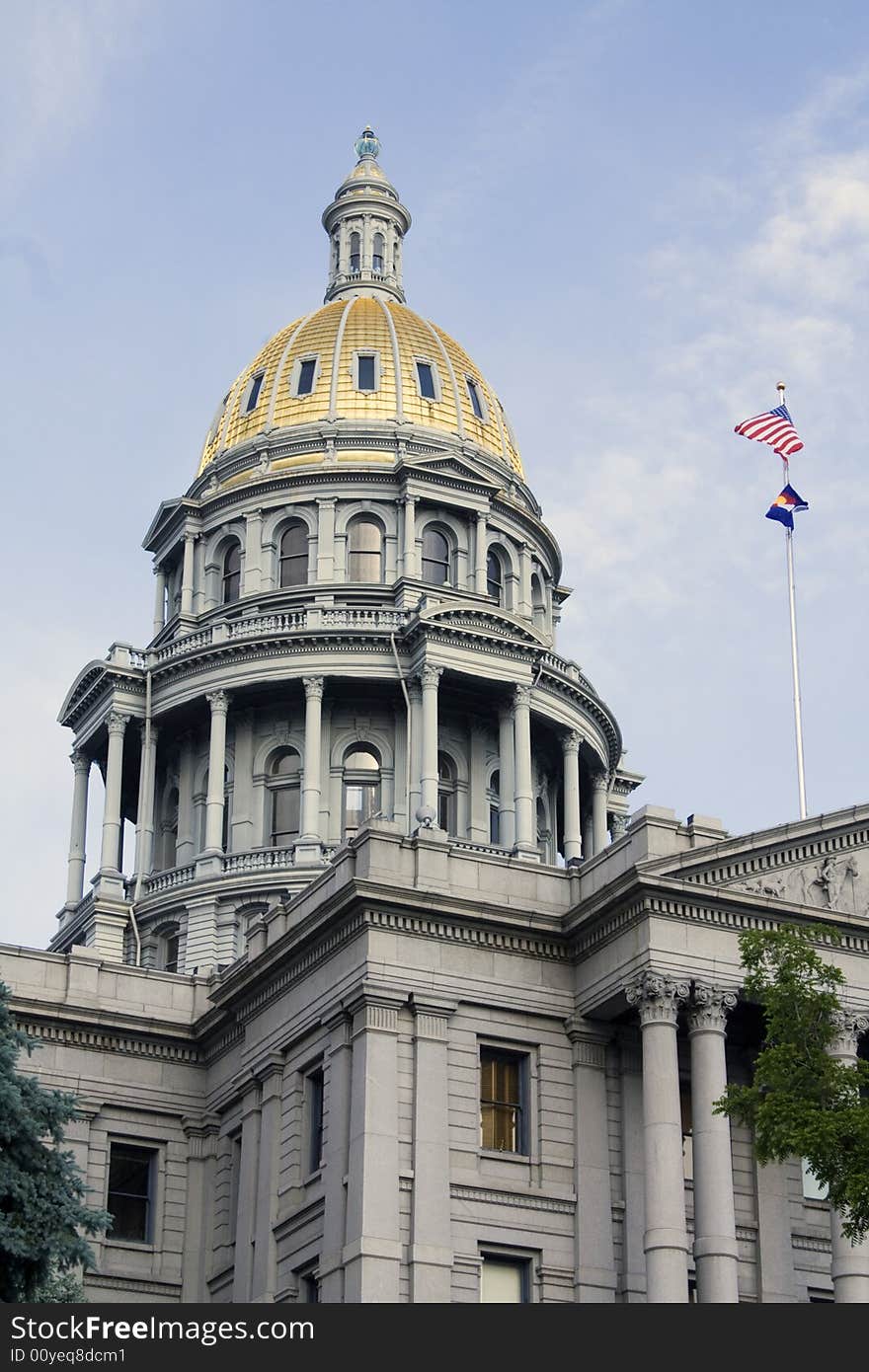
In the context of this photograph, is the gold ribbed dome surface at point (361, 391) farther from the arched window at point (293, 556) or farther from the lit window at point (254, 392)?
the arched window at point (293, 556)

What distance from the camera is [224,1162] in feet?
173

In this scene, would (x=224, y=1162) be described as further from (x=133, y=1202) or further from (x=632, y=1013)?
(x=632, y=1013)

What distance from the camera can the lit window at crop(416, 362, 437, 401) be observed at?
86.3 metres

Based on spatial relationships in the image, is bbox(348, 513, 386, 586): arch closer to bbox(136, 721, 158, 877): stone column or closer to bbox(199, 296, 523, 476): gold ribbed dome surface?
bbox(199, 296, 523, 476): gold ribbed dome surface

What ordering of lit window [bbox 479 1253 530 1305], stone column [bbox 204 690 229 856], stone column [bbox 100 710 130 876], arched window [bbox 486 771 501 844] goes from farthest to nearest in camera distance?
stone column [bbox 100 710 130 876]
arched window [bbox 486 771 501 844]
stone column [bbox 204 690 229 856]
lit window [bbox 479 1253 530 1305]

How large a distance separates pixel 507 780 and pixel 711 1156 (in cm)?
3232

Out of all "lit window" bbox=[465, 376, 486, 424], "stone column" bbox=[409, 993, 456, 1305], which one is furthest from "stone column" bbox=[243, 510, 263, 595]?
"stone column" bbox=[409, 993, 456, 1305]

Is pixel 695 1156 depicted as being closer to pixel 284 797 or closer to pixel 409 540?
pixel 284 797

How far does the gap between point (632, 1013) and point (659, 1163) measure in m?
3.98

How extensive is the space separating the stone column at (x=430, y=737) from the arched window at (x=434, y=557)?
709cm

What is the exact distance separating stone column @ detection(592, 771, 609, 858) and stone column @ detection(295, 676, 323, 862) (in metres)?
11.2
